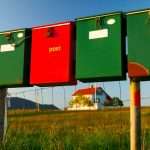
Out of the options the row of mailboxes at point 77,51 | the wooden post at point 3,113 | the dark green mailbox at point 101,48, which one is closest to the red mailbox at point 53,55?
the row of mailboxes at point 77,51

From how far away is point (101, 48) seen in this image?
4.22 meters

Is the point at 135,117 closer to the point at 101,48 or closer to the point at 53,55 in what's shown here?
the point at 101,48

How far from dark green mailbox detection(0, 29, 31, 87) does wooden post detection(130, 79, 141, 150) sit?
1320 millimetres

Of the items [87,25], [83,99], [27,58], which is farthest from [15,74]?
[83,99]

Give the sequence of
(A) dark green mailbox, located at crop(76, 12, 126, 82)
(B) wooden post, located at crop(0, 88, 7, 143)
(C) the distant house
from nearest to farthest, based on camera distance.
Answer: (A) dark green mailbox, located at crop(76, 12, 126, 82) < (B) wooden post, located at crop(0, 88, 7, 143) < (C) the distant house

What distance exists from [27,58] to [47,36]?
0.38m

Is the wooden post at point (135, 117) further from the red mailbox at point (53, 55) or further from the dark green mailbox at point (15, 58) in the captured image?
the dark green mailbox at point (15, 58)

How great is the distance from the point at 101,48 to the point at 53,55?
60 cm

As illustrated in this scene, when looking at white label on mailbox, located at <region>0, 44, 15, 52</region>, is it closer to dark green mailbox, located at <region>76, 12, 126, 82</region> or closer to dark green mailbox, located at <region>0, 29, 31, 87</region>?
dark green mailbox, located at <region>0, 29, 31, 87</region>

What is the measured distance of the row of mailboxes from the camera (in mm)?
4047

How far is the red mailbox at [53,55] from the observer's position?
4.45 meters

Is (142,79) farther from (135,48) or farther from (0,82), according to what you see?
(0,82)

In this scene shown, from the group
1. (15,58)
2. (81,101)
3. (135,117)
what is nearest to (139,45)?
(135,117)

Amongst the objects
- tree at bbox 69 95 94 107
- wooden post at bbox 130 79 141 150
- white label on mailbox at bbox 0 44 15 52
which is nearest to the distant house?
tree at bbox 69 95 94 107
